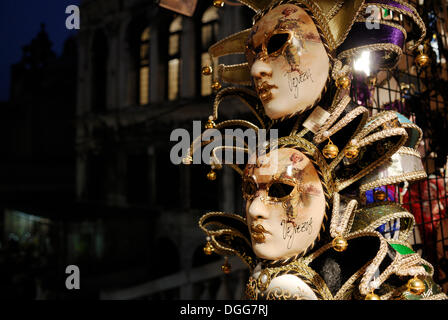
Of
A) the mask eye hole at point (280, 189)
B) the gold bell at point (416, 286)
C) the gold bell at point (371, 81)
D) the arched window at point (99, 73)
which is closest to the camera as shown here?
the gold bell at point (416, 286)

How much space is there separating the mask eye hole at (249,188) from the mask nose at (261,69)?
47 cm

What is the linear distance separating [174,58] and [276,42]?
1072 cm

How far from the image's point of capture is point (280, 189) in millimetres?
1280

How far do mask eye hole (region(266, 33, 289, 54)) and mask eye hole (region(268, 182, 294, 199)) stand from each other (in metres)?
0.57

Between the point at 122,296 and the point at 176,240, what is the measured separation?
4.38m

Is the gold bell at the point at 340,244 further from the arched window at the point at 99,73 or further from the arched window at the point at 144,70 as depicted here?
the arched window at the point at 99,73

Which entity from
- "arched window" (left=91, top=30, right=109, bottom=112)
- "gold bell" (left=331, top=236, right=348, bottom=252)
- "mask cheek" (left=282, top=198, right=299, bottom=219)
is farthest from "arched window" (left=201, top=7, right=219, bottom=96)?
"gold bell" (left=331, top=236, right=348, bottom=252)

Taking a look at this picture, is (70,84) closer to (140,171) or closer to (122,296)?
(140,171)

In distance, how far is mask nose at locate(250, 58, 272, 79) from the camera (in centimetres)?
132

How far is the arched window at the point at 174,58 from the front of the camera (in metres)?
11.2

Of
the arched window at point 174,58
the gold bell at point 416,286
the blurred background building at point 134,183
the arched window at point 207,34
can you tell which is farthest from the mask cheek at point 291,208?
the arched window at point 174,58

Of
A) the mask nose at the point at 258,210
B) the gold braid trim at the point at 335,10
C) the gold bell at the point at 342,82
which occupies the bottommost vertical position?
the mask nose at the point at 258,210

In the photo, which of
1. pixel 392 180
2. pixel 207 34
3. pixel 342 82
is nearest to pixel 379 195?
pixel 392 180
